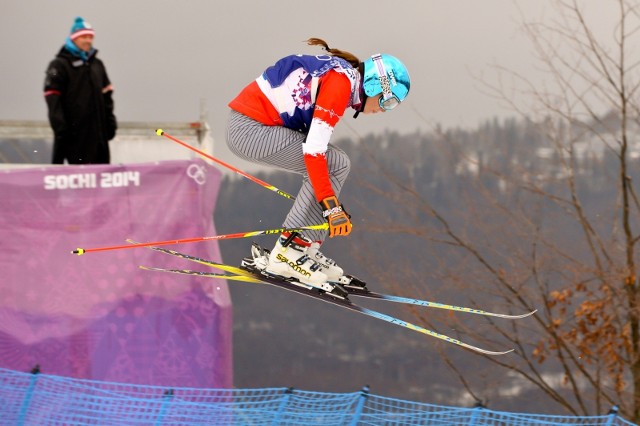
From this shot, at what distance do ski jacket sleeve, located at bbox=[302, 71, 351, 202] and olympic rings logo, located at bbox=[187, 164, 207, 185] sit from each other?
1919 mm

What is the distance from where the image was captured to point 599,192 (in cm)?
1144

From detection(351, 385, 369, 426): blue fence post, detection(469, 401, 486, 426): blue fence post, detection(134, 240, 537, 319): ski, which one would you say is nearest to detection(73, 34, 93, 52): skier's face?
detection(134, 240, 537, 319): ski

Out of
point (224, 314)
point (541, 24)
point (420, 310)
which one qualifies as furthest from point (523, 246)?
point (224, 314)

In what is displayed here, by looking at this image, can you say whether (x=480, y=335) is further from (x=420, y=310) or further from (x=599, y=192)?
(x=599, y=192)

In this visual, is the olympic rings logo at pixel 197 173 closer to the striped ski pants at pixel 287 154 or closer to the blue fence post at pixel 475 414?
the striped ski pants at pixel 287 154

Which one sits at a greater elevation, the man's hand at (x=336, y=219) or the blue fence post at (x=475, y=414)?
the man's hand at (x=336, y=219)

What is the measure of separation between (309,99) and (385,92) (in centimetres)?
42

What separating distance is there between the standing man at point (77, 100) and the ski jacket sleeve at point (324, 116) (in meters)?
3.17

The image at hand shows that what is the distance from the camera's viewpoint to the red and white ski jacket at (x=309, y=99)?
5.28 metres

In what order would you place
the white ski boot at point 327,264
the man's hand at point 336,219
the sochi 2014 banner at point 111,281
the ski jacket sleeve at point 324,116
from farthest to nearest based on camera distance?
the sochi 2014 banner at point 111,281, the white ski boot at point 327,264, the man's hand at point 336,219, the ski jacket sleeve at point 324,116

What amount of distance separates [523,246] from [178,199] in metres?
5.02

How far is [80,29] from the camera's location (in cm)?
789

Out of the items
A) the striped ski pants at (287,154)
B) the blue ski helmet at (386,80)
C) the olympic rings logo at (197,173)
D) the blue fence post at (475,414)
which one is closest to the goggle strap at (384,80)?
the blue ski helmet at (386,80)

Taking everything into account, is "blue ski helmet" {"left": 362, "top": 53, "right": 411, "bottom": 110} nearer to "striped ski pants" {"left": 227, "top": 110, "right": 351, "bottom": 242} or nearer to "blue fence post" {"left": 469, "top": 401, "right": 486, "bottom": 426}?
"striped ski pants" {"left": 227, "top": 110, "right": 351, "bottom": 242}
